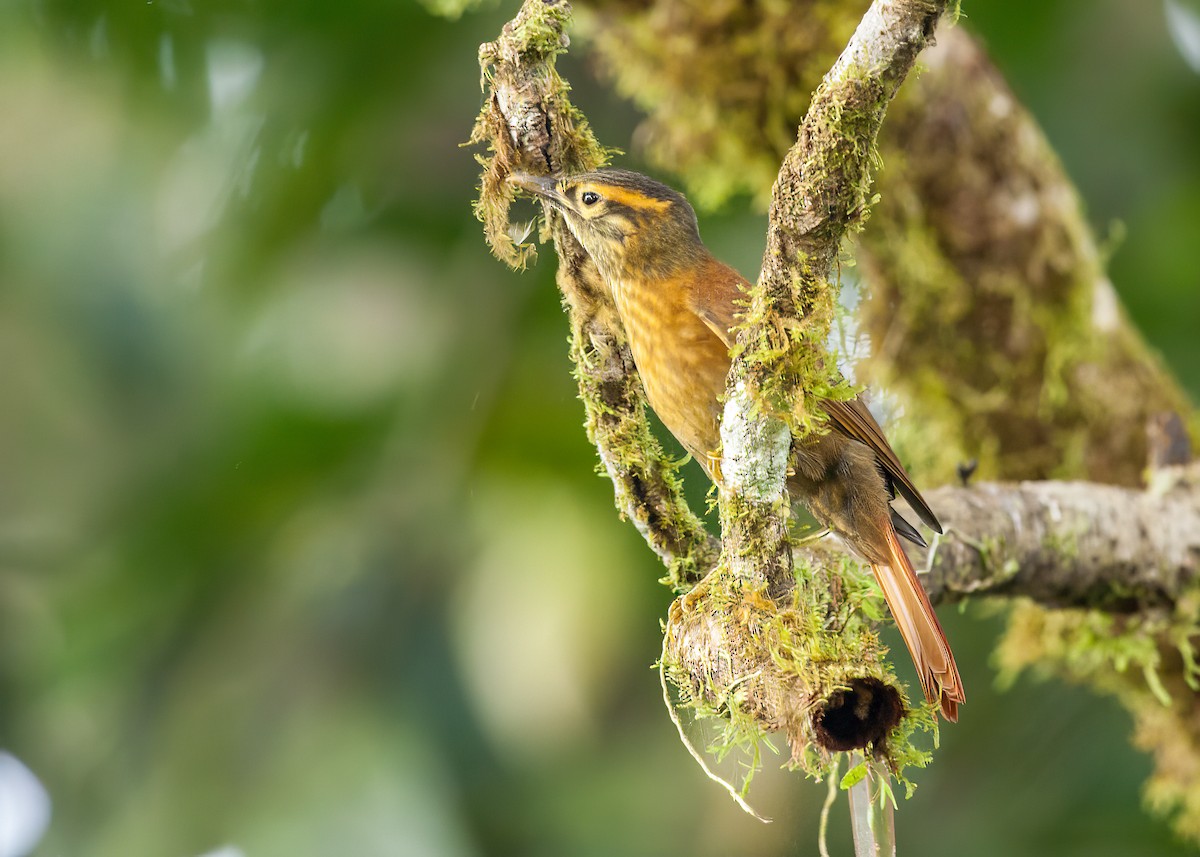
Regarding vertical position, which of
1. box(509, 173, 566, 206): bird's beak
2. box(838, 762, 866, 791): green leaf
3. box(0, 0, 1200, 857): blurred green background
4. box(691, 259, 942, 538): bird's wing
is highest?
box(509, 173, 566, 206): bird's beak

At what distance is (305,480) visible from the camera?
14.7 feet

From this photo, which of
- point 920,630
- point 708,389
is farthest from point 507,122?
point 920,630

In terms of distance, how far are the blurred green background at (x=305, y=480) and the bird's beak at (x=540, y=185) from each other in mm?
1754

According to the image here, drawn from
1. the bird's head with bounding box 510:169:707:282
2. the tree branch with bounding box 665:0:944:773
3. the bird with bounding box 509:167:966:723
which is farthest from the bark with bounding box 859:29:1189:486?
the tree branch with bounding box 665:0:944:773

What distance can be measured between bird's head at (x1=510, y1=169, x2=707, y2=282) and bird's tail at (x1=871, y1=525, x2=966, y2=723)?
0.80 meters

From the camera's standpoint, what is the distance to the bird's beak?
250cm

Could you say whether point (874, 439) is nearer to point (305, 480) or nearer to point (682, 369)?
point (682, 369)

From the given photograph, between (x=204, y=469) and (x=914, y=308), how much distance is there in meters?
2.45

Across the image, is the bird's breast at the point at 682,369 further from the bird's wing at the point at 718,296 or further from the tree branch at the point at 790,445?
the tree branch at the point at 790,445

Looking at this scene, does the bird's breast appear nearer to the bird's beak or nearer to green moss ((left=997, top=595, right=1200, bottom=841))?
the bird's beak

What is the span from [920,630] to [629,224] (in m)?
1.08

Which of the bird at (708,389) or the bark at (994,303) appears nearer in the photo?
the bird at (708,389)

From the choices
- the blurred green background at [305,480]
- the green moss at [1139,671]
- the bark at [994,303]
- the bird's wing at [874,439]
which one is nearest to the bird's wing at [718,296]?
the bird's wing at [874,439]

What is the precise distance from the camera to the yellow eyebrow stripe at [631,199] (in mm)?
2807
